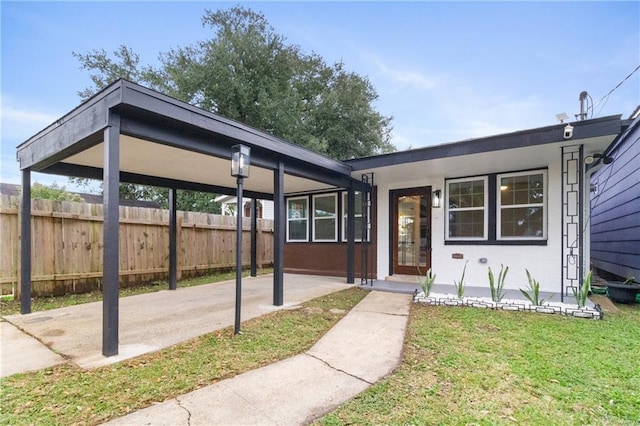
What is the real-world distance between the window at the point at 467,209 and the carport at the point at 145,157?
84.9 inches

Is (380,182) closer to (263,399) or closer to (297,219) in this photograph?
(297,219)

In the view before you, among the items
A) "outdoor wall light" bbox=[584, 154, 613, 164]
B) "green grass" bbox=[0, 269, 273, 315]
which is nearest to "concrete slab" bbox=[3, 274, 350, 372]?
"green grass" bbox=[0, 269, 273, 315]

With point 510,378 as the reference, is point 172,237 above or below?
above

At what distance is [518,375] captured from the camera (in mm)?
2697

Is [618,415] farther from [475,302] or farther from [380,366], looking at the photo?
[475,302]

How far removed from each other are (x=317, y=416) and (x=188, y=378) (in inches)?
47.2

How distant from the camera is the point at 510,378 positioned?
2.65 m

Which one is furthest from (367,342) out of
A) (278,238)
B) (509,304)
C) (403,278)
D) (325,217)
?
(325,217)

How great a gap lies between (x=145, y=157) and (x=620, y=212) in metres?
10.3

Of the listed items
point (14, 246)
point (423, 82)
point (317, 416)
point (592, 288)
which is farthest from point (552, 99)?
point (14, 246)

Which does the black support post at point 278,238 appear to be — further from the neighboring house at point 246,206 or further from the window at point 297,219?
the neighboring house at point 246,206

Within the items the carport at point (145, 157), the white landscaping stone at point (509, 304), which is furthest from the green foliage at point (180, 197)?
the white landscaping stone at point (509, 304)

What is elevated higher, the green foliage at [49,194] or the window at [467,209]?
the green foliage at [49,194]

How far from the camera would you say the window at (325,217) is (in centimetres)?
884
